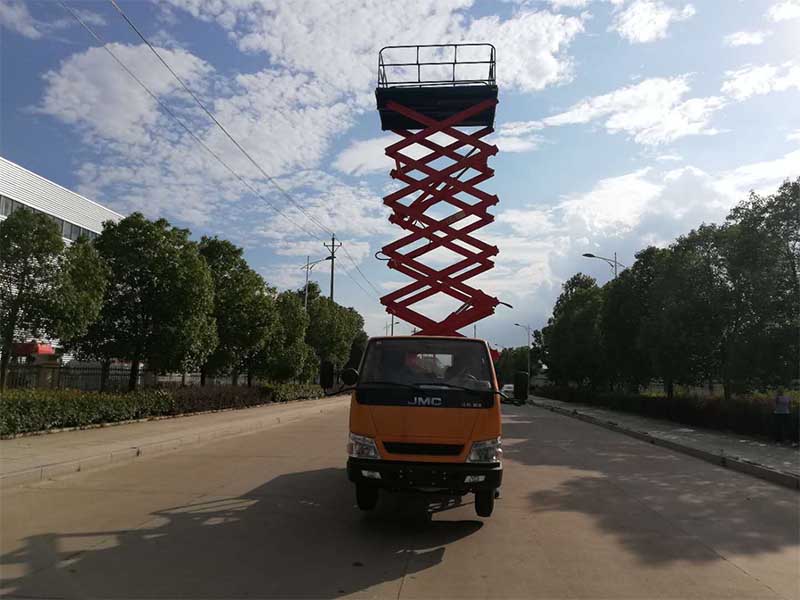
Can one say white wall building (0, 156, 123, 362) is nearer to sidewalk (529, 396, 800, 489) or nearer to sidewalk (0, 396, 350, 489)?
sidewalk (0, 396, 350, 489)

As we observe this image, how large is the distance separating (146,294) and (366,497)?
14.9 m

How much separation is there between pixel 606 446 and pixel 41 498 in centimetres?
1431

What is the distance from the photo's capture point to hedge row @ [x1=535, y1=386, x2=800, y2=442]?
1888 cm

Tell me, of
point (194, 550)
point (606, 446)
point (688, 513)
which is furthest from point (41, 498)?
point (606, 446)

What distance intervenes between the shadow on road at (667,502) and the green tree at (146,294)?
1156cm

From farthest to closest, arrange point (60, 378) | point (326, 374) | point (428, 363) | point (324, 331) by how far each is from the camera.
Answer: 1. point (324, 331)
2. point (60, 378)
3. point (326, 374)
4. point (428, 363)

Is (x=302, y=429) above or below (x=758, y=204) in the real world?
below

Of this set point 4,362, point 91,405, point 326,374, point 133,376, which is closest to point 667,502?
point 326,374

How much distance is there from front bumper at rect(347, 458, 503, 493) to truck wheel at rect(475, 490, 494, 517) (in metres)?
0.43

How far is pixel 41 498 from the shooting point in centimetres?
870

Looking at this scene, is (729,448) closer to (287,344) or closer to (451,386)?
(451,386)

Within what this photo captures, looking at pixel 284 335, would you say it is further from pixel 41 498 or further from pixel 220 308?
pixel 41 498

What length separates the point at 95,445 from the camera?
1324 cm

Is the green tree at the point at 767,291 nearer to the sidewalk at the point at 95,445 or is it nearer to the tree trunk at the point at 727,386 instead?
the tree trunk at the point at 727,386
